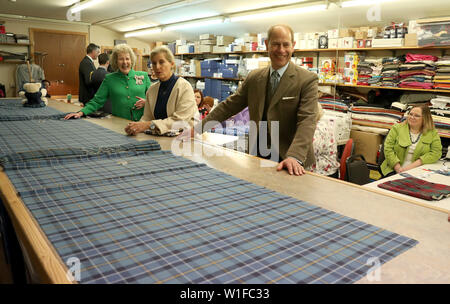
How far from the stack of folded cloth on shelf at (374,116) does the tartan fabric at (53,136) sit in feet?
13.0

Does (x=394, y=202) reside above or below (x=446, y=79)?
below

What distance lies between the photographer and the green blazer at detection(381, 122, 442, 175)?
3.79 metres

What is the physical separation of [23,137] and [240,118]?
329 cm

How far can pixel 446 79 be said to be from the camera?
14.7 ft

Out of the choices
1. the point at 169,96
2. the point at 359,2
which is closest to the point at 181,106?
the point at 169,96

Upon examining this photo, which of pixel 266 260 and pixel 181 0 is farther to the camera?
pixel 181 0

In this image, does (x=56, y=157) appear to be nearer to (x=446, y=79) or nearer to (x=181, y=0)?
(x=446, y=79)

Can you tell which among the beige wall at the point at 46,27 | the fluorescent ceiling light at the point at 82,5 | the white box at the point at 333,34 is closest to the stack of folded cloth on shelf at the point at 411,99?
the white box at the point at 333,34

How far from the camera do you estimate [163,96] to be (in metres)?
2.67

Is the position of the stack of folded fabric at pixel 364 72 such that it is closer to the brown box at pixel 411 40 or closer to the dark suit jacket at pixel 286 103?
the brown box at pixel 411 40

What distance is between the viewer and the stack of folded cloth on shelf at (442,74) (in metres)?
4.45

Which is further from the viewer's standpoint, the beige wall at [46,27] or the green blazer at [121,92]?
the beige wall at [46,27]

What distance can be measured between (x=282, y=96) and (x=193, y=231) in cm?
136
